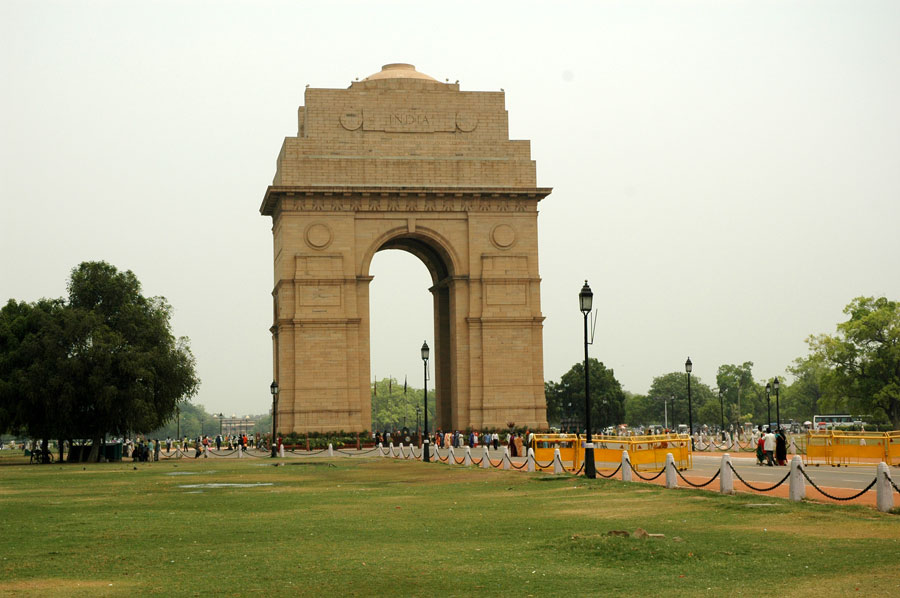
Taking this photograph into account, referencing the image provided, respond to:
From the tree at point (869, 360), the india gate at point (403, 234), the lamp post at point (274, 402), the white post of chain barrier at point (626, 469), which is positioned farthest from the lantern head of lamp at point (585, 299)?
the tree at point (869, 360)

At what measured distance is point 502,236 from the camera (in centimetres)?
6100

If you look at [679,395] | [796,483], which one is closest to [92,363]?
[796,483]

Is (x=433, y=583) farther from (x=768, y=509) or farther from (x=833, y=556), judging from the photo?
(x=768, y=509)

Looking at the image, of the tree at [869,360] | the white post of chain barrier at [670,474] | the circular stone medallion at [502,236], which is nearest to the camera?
the white post of chain barrier at [670,474]

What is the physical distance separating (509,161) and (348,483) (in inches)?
1339

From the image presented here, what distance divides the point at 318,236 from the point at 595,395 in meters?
76.0

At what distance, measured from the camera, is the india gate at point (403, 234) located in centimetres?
5903

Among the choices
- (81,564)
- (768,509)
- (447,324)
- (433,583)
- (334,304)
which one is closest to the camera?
(433,583)

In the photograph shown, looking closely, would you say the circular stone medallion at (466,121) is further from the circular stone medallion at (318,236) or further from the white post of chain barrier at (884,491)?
the white post of chain barrier at (884,491)

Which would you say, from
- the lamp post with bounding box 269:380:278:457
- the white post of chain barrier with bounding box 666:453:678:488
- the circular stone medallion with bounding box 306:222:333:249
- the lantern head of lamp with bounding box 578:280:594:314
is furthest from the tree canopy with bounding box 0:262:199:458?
the white post of chain barrier with bounding box 666:453:678:488

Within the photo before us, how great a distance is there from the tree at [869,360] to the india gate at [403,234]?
2986 centimetres

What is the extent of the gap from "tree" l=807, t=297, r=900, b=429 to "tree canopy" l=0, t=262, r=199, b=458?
154ft

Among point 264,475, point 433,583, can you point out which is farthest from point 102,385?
point 433,583

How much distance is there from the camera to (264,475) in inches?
1395
